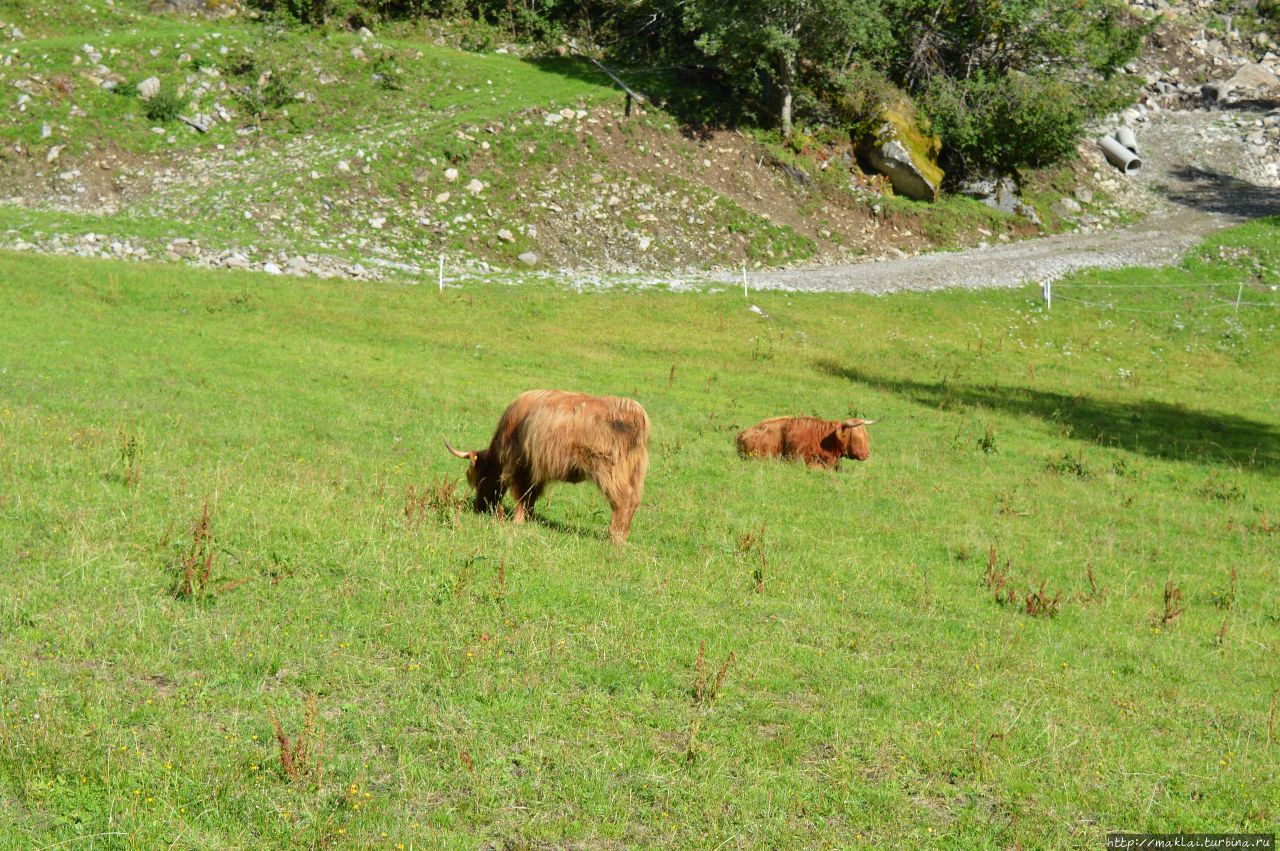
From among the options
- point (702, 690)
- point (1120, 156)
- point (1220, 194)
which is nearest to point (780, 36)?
point (1120, 156)

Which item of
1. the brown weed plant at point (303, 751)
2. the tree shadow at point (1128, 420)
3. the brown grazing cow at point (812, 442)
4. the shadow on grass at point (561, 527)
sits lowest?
the tree shadow at point (1128, 420)

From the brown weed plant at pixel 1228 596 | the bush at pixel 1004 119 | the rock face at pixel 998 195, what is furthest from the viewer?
the rock face at pixel 998 195

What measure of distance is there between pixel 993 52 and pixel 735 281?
83.3ft

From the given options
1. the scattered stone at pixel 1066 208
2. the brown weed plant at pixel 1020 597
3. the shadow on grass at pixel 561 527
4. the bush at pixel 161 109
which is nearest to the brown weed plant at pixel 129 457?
the shadow on grass at pixel 561 527

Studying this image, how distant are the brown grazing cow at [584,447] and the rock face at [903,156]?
131 feet

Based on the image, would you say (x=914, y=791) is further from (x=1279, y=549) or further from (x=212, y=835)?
(x=1279, y=549)

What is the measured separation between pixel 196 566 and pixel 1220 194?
60968 mm

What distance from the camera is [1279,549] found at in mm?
14680

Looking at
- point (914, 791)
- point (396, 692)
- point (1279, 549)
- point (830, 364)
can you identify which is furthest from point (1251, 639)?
point (830, 364)

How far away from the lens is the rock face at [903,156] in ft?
156

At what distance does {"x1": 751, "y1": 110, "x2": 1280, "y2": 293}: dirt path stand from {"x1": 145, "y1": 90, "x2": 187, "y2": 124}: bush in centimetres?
2380

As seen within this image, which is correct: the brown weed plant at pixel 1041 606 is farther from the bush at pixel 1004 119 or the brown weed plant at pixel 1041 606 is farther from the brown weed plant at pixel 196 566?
the bush at pixel 1004 119

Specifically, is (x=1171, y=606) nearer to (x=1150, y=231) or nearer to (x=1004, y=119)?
(x=1004, y=119)

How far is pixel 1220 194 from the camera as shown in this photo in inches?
2211
